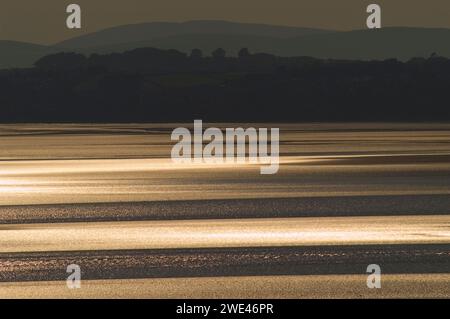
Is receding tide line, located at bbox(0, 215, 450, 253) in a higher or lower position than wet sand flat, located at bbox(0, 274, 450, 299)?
higher

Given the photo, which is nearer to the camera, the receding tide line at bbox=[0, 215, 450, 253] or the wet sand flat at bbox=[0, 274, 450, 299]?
the wet sand flat at bbox=[0, 274, 450, 299]

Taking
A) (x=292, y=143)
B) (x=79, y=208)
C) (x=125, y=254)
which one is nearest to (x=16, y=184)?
(x=79, y=208)

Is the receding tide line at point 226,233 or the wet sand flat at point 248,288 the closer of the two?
the wet sand flat at point 248,288

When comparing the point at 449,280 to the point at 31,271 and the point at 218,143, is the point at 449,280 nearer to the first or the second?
the point at 31,271

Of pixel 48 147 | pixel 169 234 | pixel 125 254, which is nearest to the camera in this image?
pixel 125 254

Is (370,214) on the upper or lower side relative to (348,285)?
upper

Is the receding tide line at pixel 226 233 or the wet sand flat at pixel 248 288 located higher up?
the receding tide line at pixel 226 233

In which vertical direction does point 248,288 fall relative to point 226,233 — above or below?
below

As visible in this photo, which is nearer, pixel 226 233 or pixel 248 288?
pixel 248 288
